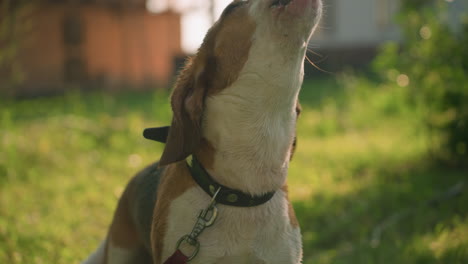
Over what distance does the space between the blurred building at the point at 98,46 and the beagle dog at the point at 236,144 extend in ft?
49.3

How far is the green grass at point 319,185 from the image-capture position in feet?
13.4

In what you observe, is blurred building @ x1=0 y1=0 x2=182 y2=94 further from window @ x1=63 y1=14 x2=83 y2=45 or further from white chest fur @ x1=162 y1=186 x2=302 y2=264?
white chest fur @ x1=162 y1=186 x2=302 y2=264

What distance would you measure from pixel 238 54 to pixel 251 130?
0.31 meters

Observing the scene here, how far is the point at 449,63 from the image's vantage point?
5.49m

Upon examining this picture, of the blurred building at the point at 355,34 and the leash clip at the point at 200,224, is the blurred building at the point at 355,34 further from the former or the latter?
the leash clip at the point at 200,224

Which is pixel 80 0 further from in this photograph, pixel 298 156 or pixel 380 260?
pixel 380 260

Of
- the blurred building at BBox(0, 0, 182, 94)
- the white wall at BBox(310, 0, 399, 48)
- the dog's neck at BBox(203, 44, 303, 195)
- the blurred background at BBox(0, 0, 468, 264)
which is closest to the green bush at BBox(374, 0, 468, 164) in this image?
the blurred background at BBox(0, 0, 468, 264)

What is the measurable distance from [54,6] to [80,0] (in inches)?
35.4

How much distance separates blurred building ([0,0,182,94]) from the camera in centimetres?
1752

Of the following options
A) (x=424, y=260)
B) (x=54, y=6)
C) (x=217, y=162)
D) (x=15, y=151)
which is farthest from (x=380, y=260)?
(x=54, y=6)

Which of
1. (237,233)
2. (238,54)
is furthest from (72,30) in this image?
(237,233)

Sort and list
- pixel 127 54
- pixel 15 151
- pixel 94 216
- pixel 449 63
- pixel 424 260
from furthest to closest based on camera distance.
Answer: pixel 127 54, pixel 15 151, pixel 449 63, pixel 94 216, pixel 424 260

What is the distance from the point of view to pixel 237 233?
91.0 inches

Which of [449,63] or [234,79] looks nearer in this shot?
[234,79]
